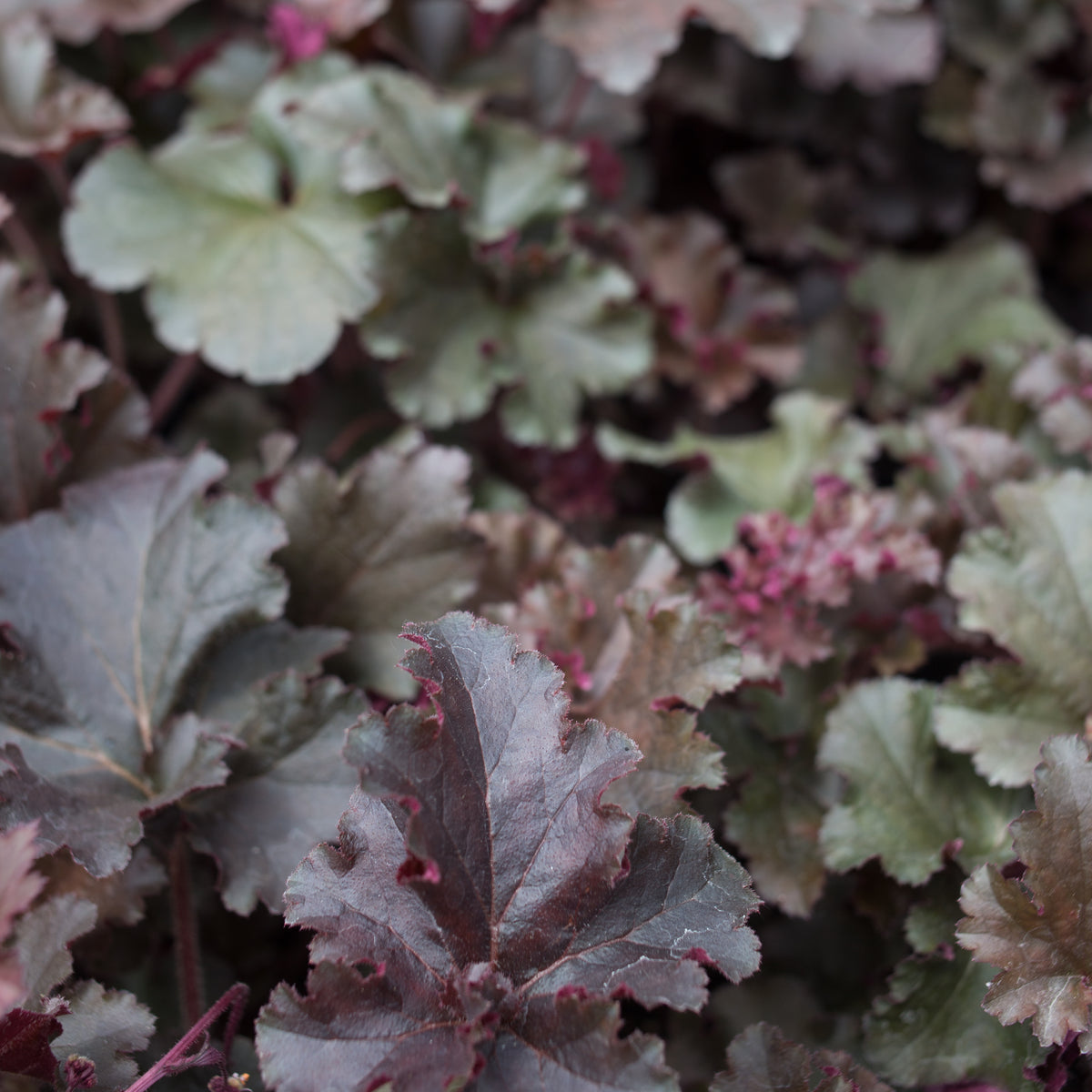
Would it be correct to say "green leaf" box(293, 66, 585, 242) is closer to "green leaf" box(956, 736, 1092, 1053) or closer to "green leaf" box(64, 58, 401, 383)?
"green leaf" box(64, 58, 401, 383)

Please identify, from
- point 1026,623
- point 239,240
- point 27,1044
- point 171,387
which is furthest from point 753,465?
point 27,1044

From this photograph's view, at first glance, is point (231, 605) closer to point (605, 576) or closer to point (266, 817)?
point (266, 817)

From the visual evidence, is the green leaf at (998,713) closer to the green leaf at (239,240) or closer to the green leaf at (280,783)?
the green leaf at (280,783)

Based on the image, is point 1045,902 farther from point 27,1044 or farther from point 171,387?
point 171,387

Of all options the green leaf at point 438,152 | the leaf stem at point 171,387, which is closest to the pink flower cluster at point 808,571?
the green leaf at point 438,152

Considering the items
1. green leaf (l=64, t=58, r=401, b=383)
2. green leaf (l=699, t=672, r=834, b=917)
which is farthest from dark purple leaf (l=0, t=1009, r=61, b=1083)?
green leaf (l=64, t=58, r=401, b=383)

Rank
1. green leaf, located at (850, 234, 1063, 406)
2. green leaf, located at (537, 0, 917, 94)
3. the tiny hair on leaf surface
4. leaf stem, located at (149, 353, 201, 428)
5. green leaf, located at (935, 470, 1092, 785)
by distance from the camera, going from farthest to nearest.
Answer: green leaf, located at (850, 234, 1063, 406) → leaf stem, located at (149, 353, 201, 428) → green leaf, located at (537, 0, 917, 94) → green leaf, located at (935, 470, 1092, 785) → the tiny hair on leaf surface

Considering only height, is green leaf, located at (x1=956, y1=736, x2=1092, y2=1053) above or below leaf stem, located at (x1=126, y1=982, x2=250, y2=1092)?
above

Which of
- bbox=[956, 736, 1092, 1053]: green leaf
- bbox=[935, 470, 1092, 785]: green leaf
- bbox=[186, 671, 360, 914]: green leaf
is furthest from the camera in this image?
bbox=[935, 470, 1092, 785]: green leaf
